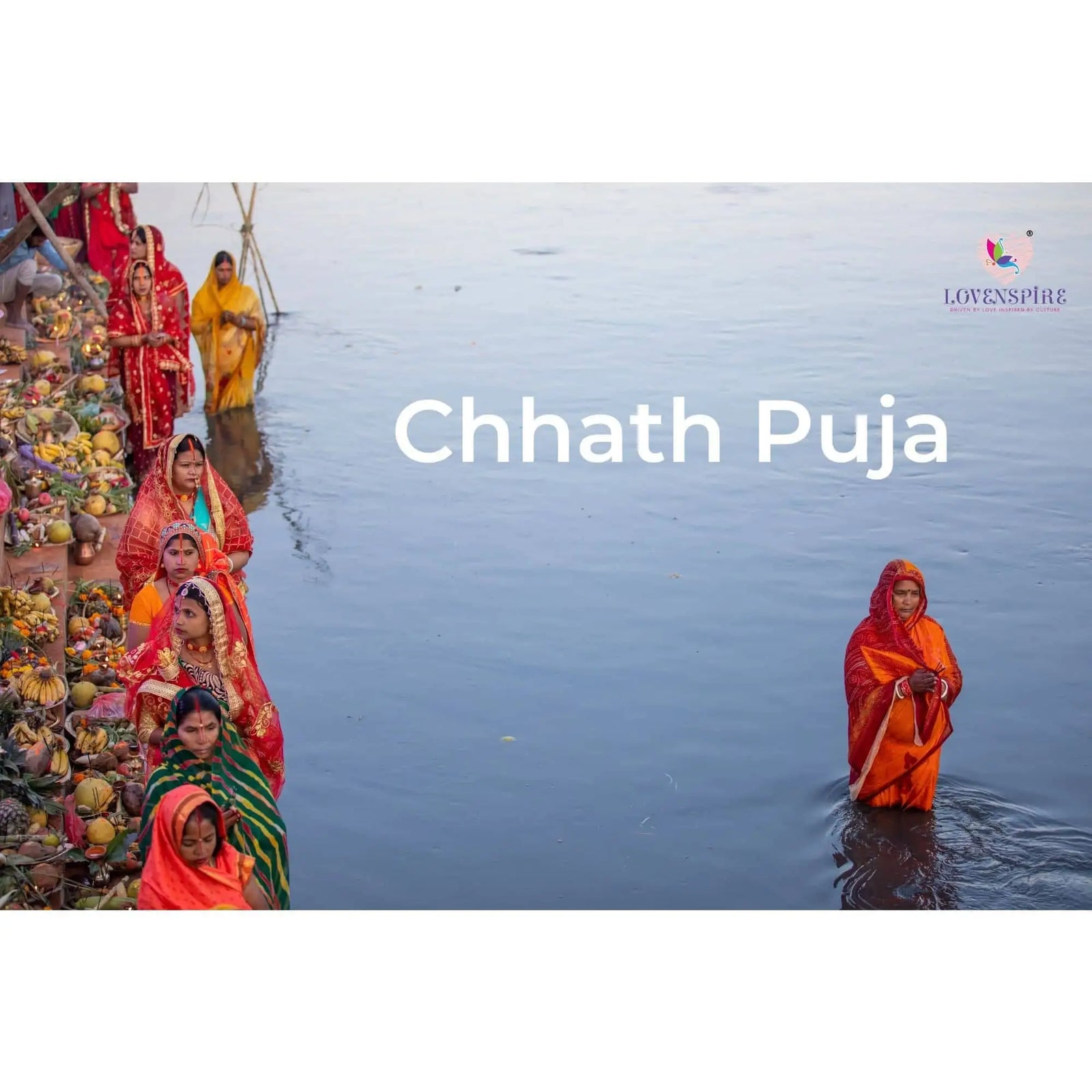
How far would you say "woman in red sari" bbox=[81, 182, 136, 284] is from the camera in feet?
32.1

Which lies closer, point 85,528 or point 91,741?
point 91,741

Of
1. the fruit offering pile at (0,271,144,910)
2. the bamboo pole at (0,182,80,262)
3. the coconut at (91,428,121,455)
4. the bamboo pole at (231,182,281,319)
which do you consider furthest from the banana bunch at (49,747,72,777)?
the bamboo pole at (231,182,281,319)

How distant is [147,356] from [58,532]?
1440 mm

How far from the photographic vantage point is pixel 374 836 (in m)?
5.96

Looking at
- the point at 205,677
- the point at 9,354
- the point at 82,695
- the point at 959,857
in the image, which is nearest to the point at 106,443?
the point at 9,354

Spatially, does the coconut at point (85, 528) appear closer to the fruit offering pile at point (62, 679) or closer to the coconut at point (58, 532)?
the fruit offering pile at point (62, 679)

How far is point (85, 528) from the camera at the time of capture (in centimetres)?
703

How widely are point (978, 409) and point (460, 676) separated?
11.4 feet

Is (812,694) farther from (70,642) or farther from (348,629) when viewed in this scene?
(70,642)

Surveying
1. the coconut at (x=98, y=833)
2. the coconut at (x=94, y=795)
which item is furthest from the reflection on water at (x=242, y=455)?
the coconut at (x=98, y=833)

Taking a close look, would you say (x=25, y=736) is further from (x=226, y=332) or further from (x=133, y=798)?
(x=226, y=332)

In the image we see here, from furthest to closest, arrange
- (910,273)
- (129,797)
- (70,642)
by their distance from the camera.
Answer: (910,273)
(70,642)
(129,797)

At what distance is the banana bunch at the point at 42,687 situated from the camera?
19.1 ft

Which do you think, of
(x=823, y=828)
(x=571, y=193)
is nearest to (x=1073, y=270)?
(x=823, y=828)
